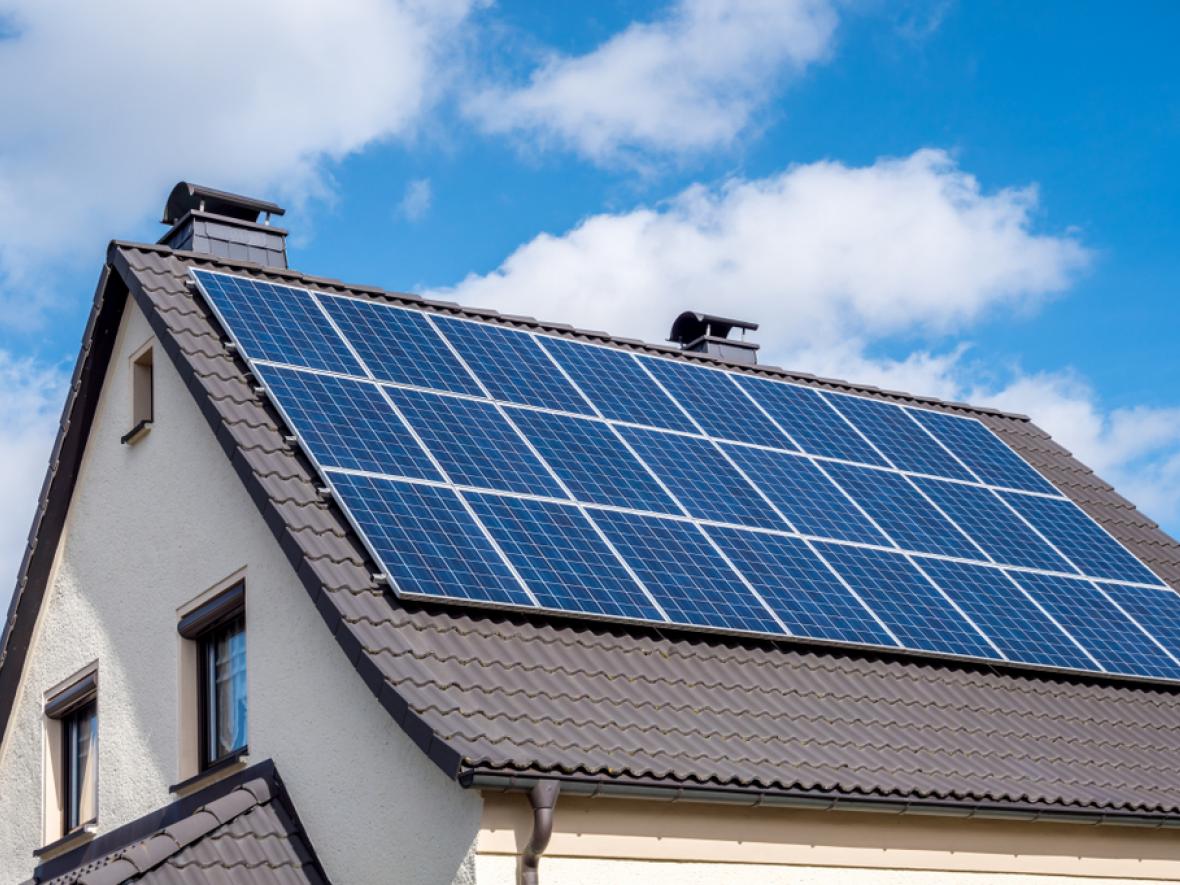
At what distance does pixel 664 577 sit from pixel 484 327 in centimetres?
447

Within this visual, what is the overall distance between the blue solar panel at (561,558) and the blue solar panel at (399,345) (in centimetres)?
209

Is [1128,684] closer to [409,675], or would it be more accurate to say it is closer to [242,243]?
[409,675]

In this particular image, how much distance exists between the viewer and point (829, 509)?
51.3 feet

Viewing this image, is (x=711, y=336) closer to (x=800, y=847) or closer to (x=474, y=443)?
(x=474, y=443)

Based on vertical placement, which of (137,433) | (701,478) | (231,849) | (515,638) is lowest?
(231,849)

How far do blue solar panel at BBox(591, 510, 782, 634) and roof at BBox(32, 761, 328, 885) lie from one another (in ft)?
10.4

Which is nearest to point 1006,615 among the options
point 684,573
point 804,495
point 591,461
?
point 804,495

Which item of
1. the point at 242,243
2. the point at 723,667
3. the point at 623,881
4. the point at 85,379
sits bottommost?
the point at 623,881

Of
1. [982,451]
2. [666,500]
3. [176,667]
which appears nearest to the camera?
[176,667]

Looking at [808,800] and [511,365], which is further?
[511,365]

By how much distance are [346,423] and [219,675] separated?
2367mm

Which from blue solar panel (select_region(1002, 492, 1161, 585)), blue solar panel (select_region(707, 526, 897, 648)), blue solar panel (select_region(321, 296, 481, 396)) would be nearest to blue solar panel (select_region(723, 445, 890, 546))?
blue solar panel (select_region(707, 526, 897, 648))

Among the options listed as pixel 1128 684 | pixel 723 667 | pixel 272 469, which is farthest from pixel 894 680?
pixel 272 469

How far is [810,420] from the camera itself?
58.3 feet
